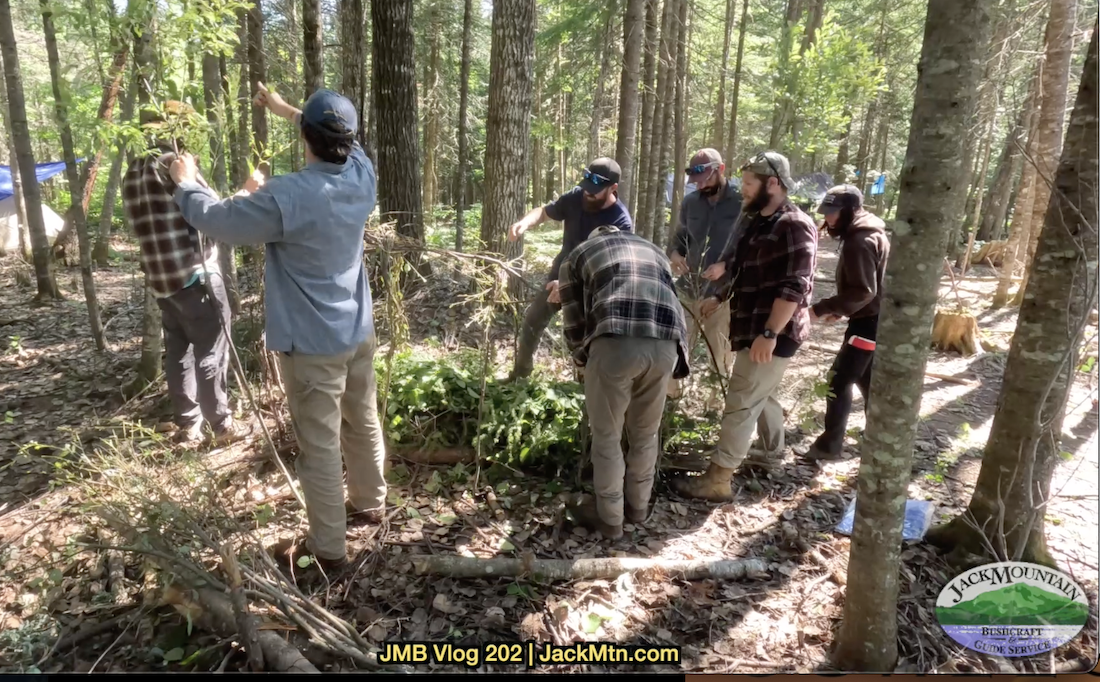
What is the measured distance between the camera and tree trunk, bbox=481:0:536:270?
6.73 m

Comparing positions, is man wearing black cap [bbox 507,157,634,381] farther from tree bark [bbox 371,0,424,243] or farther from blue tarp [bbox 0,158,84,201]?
blue tarp [bbox 0,158,84,201]

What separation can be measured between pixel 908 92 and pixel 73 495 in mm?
25000

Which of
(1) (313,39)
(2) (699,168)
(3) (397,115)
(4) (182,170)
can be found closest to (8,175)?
(3) (397,115)

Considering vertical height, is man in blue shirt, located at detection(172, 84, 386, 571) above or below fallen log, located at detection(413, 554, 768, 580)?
above

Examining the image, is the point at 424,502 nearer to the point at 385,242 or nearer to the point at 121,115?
the point at 385,242

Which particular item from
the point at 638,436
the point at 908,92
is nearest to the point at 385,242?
the point at 638,436

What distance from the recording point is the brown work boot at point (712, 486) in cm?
403

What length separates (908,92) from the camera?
2070 cm

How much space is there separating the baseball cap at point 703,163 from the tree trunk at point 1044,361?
99.7 inches

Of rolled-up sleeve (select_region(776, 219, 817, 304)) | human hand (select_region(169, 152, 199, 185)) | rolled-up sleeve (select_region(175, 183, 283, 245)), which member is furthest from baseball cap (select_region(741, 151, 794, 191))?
human hand (select_region(169, 152, 199, 185))

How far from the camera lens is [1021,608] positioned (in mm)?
2662

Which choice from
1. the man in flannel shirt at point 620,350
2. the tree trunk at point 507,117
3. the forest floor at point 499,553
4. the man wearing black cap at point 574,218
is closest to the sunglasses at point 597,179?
the man wearing black cap at point 574,218

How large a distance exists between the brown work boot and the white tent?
579 inches

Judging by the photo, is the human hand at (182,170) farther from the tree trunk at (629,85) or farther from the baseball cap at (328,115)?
the tree trunk at (629,85)
